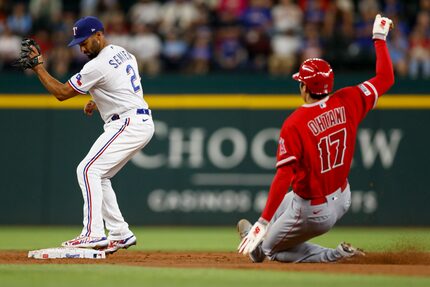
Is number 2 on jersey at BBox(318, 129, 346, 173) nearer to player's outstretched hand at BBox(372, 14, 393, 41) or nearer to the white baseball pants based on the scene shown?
player's outstretched hand at BBox(372, 14, 393, 41)

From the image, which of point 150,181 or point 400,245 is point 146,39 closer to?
point 150,181

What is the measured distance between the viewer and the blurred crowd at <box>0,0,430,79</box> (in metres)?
14.7

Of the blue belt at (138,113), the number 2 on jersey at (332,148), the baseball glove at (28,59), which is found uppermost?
the baseball glove at (28,59)

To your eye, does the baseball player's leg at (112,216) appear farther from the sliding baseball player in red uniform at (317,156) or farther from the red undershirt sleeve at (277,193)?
the red undershirt sleeve at (277,193)

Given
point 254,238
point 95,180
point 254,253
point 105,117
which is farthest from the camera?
point 105,117

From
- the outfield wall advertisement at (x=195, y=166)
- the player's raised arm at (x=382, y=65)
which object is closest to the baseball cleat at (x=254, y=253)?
the player's raised arm at (x=382, y=65)

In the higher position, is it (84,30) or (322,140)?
(84,30)

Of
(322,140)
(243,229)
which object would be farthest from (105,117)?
(322,140)

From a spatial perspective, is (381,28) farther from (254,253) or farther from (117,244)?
(117,244)

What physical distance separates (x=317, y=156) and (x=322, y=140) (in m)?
0.14

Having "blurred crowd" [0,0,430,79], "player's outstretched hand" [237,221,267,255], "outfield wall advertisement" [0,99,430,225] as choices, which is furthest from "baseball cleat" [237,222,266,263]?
"blurred crowd" [0,0,430,79]

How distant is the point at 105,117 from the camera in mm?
8820

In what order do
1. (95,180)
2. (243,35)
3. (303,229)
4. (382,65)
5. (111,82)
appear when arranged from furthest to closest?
1. (243,35)
2. (111,82)
3. (95,180)
4. (382,65)
5. (303,229)

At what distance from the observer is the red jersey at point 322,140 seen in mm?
7270
